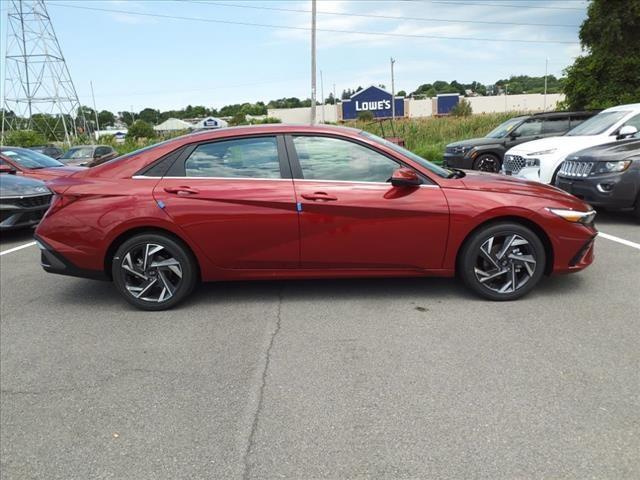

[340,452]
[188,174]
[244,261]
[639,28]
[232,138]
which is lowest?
[340,452]

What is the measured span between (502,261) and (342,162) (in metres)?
A: 1.57

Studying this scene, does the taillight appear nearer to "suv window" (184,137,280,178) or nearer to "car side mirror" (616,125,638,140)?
"suv window" (184,137,280,178)

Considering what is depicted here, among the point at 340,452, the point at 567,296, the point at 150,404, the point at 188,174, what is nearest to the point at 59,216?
the point at 188,174

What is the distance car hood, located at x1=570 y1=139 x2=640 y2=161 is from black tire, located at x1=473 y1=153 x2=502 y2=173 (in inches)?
205

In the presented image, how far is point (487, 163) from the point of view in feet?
42.3

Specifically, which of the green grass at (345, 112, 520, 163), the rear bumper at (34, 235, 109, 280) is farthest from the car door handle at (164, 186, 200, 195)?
the green grass at (345, 112, 520, 163)

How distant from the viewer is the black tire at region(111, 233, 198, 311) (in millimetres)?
4473

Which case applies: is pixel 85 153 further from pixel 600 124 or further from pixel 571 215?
pixel 571 215

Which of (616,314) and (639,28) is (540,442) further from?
(639,28)

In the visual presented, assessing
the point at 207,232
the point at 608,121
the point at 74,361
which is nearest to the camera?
the point at 74,361

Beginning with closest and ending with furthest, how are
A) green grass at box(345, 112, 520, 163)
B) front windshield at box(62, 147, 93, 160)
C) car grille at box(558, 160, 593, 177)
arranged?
car grille at box(558, 160, 593, 177) → front windshield at box(62, 147, 93, 160) → green grass at box(345, 112, 520, 163)

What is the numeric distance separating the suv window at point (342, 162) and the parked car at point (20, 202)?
550cm

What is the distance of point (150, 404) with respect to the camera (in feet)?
10.1

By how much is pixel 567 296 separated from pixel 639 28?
15.2 meters
